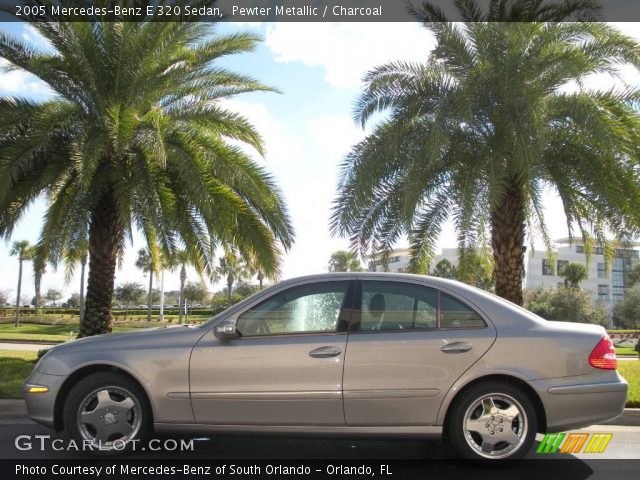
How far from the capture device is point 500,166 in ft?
35.9

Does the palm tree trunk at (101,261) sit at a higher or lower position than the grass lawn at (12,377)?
higher

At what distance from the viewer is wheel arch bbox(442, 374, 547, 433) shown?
4984mm

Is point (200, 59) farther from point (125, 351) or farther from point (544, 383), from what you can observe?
point (544, 383)

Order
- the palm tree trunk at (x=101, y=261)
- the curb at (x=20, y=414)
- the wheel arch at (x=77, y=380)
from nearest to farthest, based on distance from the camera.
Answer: the wheel arch at (x=77, y=380) → the curb at (x=20, y=414) → the palm tree trunk at (x=101, y=261)

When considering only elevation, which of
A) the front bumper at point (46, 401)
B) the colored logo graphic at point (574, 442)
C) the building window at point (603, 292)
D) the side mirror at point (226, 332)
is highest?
the building window at point (603, 292)

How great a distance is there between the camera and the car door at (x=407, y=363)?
4930 mm

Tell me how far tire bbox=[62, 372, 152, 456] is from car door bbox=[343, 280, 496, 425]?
1684 millimetres

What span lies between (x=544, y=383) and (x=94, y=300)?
10.0 m

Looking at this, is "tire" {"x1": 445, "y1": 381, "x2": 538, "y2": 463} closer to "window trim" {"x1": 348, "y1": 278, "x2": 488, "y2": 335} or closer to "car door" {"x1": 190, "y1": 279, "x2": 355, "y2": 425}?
"window trim" {"x1": 348, "y1": 278, "x2": 488, "y2": 335}

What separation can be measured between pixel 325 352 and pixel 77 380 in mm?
2106

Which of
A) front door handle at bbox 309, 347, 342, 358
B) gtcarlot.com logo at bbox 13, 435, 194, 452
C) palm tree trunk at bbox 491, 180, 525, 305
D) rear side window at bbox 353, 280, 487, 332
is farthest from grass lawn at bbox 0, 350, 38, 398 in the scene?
palm tree trunk at bbox 491, 180, 525, 305

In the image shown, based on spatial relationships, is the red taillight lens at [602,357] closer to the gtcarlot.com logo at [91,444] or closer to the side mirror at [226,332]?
the side mirror at [226,332]

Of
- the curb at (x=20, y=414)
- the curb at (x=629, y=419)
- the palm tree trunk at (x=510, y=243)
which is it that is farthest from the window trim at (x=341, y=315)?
the palm tree trunk at (x=510, y=243)

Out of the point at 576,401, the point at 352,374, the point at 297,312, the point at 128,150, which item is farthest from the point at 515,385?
the point at 128,150
